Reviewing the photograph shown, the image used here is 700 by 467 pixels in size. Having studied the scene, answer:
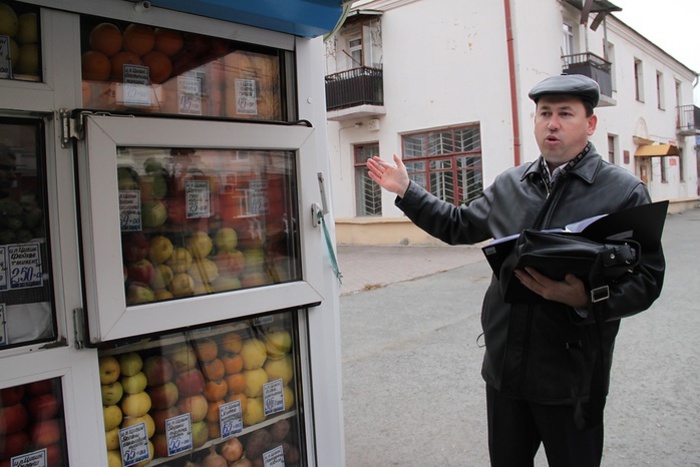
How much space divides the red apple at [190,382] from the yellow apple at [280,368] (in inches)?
11.0

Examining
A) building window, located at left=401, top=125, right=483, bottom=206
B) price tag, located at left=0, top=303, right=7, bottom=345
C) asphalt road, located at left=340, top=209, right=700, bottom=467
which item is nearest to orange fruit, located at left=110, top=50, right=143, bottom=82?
price tag, located at left=0, top=303, right=7, bottom=345

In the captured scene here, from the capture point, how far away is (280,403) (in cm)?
227

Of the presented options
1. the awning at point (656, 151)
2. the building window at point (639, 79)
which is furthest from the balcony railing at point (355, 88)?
the building window at point (639, 79)

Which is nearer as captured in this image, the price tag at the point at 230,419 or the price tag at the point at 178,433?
the price tag at the point at 178,433

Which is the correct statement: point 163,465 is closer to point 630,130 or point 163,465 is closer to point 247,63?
point 247,63

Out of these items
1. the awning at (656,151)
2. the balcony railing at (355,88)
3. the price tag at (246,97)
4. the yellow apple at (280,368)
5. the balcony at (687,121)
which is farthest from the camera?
the balcony at (687,121)

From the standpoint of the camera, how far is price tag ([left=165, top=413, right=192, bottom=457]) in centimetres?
199

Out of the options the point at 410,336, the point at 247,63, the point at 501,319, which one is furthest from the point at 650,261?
the point at 410,336

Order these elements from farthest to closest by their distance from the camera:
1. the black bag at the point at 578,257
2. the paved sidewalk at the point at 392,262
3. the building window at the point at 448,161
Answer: the building window at the point at 448,161 < the paved sidewalk at the point at 392,262 < the black bag at the point at 578,257

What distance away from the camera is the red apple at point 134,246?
1.87m

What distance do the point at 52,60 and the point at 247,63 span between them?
0.73m

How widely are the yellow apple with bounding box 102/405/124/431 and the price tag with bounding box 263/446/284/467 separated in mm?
639

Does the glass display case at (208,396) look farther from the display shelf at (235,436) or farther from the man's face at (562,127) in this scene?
the man's face at (562,127)

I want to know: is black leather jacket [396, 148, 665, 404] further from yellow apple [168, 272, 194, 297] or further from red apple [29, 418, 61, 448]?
red apple [29, 418, 61, 448]
